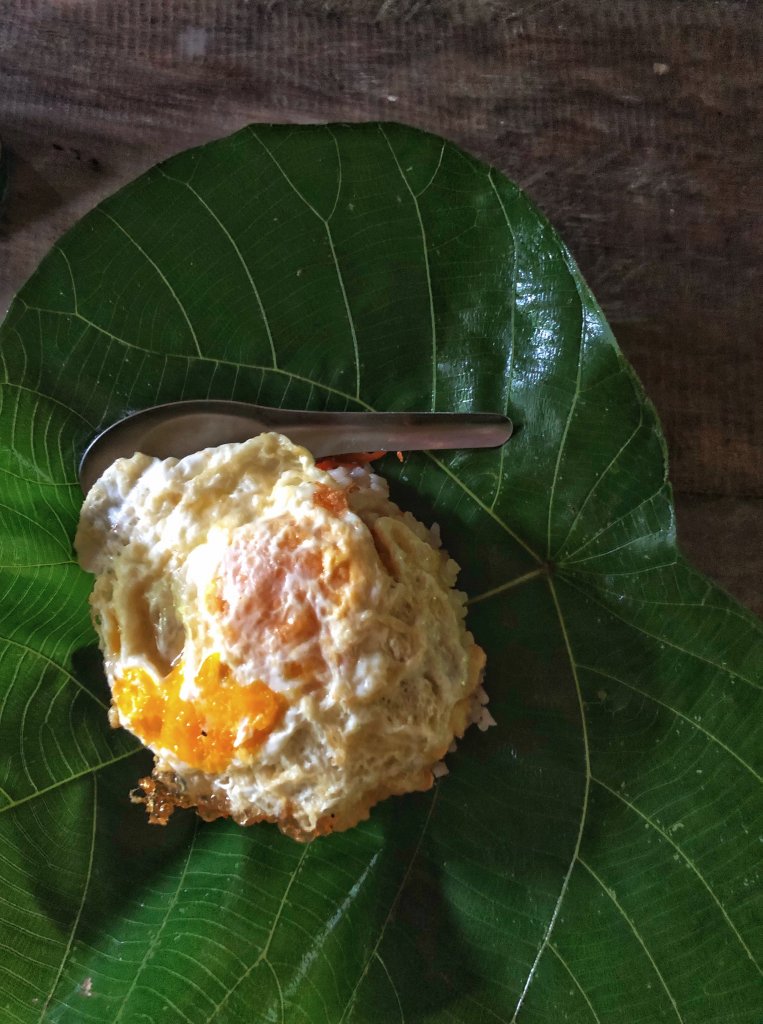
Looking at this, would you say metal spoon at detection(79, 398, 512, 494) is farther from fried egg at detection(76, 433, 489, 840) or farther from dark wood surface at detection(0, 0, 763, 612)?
dark wood surface at detection(0, 0, 763, 612)

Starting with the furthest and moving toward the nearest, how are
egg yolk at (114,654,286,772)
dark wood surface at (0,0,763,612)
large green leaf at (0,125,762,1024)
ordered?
dark wood surface at (0,0,763,612) < large green leaf at (0,125,762,1024) < egg yolk at (114,654,286,772)

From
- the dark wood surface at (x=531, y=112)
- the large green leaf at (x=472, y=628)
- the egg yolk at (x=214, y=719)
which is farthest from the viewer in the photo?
the dark wood surface at (x=531, y=112)

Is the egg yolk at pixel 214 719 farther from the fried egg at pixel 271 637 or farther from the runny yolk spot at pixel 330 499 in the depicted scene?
the runny yolk spot at pixel 330 499

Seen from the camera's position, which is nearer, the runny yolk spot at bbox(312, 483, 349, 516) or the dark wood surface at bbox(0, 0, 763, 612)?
the runny yolk spot at bbox(312, 483, 349, 516)

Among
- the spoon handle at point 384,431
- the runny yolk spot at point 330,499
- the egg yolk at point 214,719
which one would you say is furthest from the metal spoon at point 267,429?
the egg yolk at point 214,719

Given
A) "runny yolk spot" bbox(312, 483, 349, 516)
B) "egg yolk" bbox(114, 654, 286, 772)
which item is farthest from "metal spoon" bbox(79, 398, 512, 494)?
"egg yolk" bbox(114, 654, 286, 772)

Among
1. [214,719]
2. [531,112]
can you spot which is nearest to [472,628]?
[214,719]

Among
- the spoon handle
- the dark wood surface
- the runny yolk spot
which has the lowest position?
the runny yolk spot

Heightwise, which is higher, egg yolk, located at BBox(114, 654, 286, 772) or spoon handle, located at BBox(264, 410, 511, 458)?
spoon handle, located at BBox(264, 410, 511, 458)
